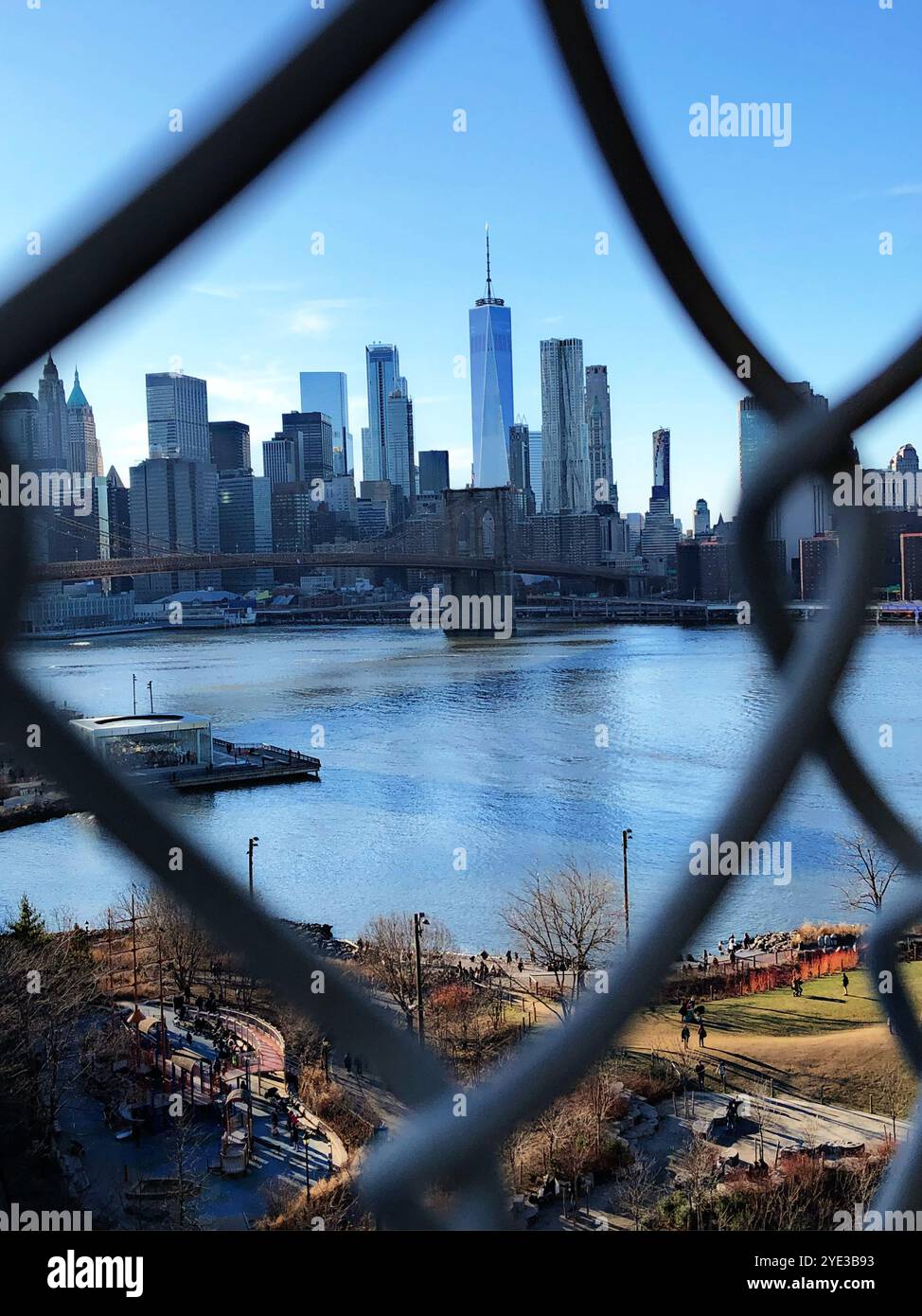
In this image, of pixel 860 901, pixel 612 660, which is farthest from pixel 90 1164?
pixel 612 660

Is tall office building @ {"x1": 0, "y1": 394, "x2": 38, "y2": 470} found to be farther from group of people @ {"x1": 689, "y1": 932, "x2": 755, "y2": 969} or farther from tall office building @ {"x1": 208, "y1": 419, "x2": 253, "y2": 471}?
tall office building @ {"x1": 208, "y1": 419, "x2": 253, "y2": 471}

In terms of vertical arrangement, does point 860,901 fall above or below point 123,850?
below

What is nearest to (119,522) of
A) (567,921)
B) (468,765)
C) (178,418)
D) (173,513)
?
(173,513)

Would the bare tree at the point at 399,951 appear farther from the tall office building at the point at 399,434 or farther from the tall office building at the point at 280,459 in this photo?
the tall office building at the point at 399,434

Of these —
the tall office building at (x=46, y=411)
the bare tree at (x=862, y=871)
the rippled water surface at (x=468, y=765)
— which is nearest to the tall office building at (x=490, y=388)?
the rippled water surface at (x=468, y=765)

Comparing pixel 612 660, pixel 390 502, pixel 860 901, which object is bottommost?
pixel 860 901

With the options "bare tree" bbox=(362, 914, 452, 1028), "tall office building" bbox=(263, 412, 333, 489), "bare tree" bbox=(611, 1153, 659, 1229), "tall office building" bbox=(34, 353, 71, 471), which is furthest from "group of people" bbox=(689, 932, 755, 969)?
"tall office building" bbox=(263, 412, 333, 489)

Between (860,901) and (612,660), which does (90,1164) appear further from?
(612,660)
